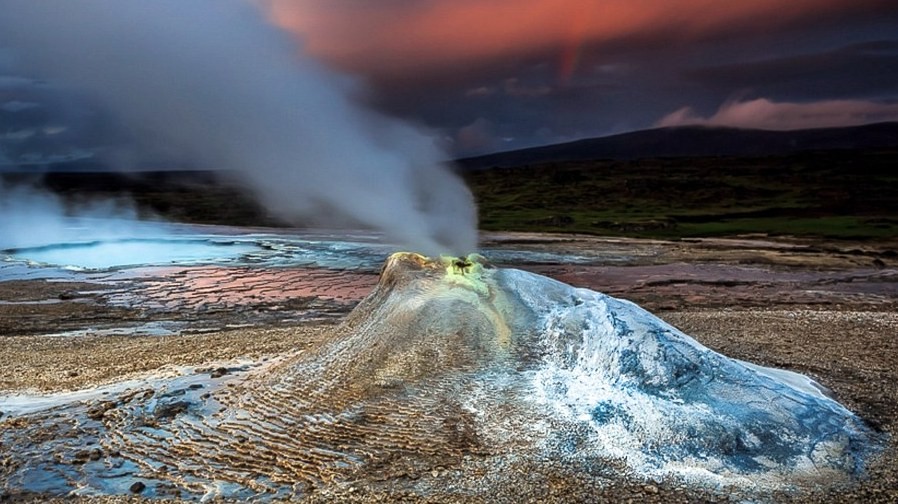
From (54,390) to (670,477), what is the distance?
302 inches

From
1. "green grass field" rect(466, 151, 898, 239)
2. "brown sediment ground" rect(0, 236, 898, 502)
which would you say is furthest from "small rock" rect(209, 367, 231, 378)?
"green grass field" rect(466, 151, 898, 239)

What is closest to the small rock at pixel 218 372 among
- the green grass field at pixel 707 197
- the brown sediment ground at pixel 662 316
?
the brown sediment ground at pixel 662 316

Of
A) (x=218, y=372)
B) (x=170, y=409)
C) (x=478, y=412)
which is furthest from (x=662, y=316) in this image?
(x=170, y=409)

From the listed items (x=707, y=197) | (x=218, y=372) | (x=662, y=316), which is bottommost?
(x=662, y=316)

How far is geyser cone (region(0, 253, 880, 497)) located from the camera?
574 centimetres

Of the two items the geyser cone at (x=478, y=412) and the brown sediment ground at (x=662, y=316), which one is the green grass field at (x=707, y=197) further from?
the geyser cone at (x=478, y=412)

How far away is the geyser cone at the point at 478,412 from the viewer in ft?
18.8

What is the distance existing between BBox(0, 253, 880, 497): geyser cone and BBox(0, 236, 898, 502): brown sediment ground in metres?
0.30

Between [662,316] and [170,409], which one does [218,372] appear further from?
[662,316]

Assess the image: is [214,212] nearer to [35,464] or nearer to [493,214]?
[493,214]

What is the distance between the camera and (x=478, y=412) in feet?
21.5

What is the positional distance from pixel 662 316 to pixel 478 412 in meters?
9.67

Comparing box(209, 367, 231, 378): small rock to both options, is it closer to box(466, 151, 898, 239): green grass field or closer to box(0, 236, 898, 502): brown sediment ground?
box(0, 236, 898, 502): brown sediment ground

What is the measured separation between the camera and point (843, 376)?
8758 millimetres
